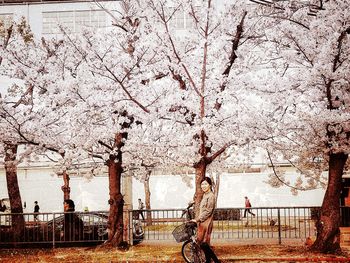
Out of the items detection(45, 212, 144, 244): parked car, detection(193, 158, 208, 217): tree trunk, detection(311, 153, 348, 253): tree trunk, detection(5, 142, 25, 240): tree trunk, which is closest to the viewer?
detection(193, 158, 208, 217): tree trunk


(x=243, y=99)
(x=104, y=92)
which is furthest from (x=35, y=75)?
(x=243, y=99)

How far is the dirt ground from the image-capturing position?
42.0 ft

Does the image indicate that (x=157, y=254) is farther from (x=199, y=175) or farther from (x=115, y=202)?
(x=199, y=175)

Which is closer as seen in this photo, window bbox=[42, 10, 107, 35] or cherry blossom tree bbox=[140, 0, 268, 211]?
cherry blossom tree bbox=[140, 0, 268, 211]

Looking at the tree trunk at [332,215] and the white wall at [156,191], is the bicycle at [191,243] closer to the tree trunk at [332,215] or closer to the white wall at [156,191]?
the tree trunk at [332,215]

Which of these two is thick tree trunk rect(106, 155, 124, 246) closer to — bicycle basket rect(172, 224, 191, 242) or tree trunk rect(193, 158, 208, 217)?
tree trunk rect(193, 158, 208, 217)

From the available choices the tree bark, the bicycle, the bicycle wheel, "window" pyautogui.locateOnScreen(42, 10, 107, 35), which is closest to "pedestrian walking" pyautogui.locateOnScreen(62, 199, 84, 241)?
the tree bark

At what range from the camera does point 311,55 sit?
12664mm

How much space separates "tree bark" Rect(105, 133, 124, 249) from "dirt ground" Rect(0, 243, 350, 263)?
50cm

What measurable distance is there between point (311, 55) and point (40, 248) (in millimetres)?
11061

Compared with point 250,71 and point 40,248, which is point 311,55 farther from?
point 40,248

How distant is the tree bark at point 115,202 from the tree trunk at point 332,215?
6.08 metres

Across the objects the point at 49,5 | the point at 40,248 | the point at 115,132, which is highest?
the point at 49,5

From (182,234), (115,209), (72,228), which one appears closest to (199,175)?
(182,234)
